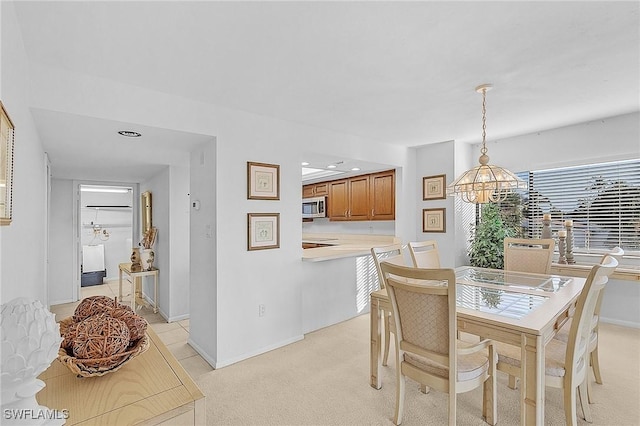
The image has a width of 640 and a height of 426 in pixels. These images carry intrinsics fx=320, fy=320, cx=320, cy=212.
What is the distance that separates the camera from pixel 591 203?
382 cm

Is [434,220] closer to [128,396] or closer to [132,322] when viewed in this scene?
[132,322]

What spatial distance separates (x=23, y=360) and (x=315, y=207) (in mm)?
5742

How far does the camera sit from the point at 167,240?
4211 mm

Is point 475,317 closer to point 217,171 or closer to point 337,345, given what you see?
point 337,345

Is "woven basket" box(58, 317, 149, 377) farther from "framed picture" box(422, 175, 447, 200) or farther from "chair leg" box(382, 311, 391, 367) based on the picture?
"framed picture" box(422, 175, 447, 200)

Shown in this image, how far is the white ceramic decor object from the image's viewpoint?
0.68 m

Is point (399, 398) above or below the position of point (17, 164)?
below

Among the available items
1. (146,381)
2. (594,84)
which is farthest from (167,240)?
(594,84)

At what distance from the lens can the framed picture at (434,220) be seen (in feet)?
14.8

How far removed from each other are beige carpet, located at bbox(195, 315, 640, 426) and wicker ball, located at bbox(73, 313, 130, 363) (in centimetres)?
138

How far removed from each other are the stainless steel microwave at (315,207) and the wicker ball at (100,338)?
17.1ft

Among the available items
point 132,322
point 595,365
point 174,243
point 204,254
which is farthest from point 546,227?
point 174,243

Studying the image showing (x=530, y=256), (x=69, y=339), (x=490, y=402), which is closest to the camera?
(x=69, y=339)

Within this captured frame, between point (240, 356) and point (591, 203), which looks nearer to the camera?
point (240, 356)
